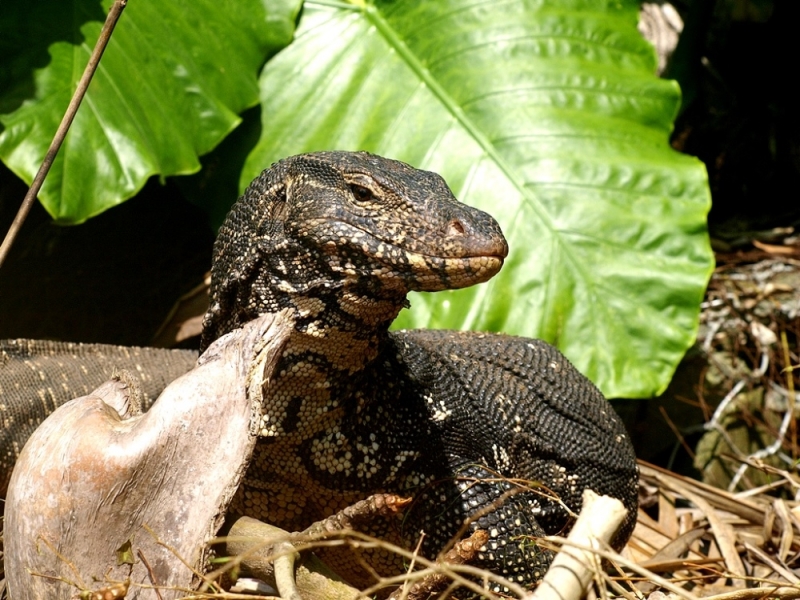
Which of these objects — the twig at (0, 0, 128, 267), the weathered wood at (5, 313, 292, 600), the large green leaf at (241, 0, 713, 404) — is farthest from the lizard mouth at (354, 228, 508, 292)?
the large green leaf at (241, 0, 713, 404)

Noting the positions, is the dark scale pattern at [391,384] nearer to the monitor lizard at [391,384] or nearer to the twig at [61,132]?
the monitor lizard at [391,384]

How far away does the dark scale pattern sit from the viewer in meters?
2.23

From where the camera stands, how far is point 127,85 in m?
3.94

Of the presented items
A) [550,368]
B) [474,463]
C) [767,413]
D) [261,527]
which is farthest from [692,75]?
[261,527]

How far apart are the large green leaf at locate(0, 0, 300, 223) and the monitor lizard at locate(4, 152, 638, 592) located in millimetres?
1340

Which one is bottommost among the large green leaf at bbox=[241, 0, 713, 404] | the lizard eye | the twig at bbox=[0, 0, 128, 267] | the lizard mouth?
the large green leaf at bbox=[241, 0, 713, 404]

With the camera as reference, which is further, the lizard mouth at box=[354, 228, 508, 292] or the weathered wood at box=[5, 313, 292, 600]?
the lizard mouth at box=[354, 228, 508, 292]

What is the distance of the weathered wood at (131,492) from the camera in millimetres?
1941

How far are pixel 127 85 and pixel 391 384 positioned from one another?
2084 mm

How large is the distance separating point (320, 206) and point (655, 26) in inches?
185

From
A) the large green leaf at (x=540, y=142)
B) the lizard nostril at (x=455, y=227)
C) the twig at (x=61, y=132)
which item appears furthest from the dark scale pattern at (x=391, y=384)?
the large green leaf at (x=540, y=142)

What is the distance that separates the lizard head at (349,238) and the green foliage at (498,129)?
1.51 meters

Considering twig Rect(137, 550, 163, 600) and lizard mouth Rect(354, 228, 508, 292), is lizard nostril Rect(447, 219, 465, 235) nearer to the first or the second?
lizard mouth Rect(354, 228, 508, 292)

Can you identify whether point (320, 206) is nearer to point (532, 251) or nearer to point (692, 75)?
point (532, 251)
